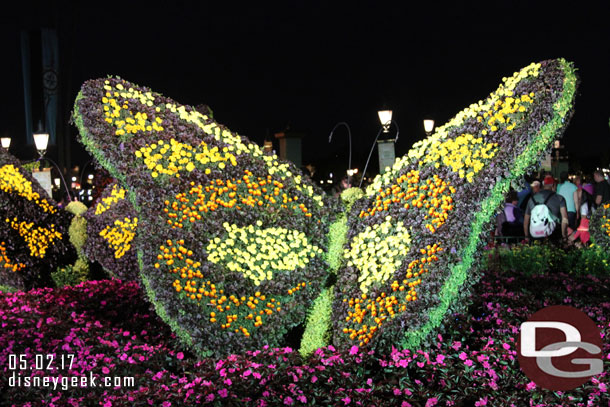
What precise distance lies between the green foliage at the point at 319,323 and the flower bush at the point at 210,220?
0.27 ft

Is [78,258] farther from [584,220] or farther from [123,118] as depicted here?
[584,220]

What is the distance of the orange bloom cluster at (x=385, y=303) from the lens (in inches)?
185

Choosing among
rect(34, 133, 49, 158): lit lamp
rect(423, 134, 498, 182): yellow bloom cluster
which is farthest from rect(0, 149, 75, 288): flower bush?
rect(34, 133, 49, 158): lit lamp

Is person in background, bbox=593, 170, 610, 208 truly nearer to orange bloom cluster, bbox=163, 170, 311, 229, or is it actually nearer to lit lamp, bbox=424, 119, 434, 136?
lit lamp, bbox=424, 119, 434, 136

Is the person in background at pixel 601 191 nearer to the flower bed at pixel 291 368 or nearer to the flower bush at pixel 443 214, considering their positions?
the flower bed at pixel 291 368

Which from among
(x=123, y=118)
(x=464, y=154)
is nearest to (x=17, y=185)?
(x=123, y=118)

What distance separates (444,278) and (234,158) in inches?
74.1

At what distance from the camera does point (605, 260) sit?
9.09 m

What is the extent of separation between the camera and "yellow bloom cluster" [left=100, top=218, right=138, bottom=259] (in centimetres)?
768

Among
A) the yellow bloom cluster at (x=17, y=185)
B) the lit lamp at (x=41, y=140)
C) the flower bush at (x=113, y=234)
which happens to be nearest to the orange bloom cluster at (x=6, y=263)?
the yellow bloom cluster at (x=17, y=185)

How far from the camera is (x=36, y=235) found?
8.84 m

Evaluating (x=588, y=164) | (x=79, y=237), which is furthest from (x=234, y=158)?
(x=588, y=164)

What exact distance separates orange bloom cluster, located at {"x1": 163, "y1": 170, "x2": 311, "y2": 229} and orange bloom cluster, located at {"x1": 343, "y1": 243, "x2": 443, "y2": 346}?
882 millimetres

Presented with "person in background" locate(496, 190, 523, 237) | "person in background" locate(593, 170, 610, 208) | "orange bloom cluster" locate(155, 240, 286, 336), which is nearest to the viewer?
"orange bloom cluster" locate(155, 240, 286, 336)
